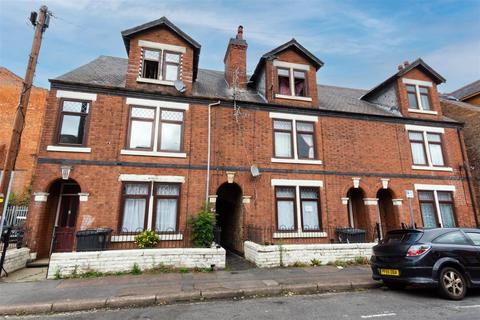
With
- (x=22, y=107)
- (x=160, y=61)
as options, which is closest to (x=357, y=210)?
(x=160, y=61)

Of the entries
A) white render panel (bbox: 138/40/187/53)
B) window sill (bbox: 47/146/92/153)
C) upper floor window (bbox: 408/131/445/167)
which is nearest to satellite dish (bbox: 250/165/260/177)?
white render panel (bbox: 138/40/187/53)

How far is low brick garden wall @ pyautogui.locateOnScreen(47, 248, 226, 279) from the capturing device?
25.5ft

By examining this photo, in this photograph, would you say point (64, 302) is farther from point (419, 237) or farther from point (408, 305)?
point (419, 237)

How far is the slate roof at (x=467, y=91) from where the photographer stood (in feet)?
64.0

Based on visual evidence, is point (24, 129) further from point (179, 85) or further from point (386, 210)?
point (386, 210)

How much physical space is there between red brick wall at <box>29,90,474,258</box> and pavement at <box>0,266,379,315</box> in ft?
9.94

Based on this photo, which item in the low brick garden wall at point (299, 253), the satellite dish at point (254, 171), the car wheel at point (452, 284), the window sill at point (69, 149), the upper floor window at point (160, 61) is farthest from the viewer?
the upper floor window at point (160, 61)

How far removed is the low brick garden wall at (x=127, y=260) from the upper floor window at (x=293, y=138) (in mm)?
5884

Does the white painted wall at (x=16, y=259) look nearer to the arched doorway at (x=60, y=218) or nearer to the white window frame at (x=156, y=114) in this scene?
the arched doorway at (x=60, y=218)

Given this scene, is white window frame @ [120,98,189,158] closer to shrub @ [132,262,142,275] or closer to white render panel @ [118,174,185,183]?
white render panel @ [118,174,185,183]

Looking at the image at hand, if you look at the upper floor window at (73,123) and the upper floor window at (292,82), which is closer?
the upper floor window at (73,123)

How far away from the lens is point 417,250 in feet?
20.2

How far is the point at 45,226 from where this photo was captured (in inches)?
397

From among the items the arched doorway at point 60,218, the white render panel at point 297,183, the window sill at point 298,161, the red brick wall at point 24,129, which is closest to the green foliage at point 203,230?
the white render panel at point 297,183
